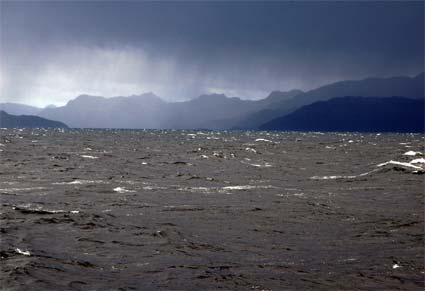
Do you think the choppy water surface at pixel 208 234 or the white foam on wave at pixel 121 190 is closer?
the choppy water surface at pixel 208 234

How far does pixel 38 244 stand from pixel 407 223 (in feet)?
47.0

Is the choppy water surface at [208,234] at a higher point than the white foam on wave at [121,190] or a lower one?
higher

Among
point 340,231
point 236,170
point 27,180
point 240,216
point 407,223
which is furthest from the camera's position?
point 236,170

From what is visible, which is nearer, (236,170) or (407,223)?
(407,223)

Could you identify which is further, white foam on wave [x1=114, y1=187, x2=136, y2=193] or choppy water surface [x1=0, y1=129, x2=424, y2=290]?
white foam on wave [x1=114, y1=187, x2=136, y2=193]

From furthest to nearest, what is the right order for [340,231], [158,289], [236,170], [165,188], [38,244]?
1. [236,170]
2. [165,188]
3. [340,231]
4. [38,244]
5. [158,289]

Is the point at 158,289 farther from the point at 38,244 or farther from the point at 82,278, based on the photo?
the point at 38,244

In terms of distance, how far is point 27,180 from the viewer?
31.8 meters

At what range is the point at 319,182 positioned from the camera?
33781 mm

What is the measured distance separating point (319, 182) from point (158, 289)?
2508 cm

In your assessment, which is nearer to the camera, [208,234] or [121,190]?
[208,234]

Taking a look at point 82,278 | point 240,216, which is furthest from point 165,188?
point 82,278

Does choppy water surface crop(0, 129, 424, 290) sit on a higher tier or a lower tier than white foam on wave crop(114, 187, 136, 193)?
higher

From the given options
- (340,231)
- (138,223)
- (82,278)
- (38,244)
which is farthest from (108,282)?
(340,231)
